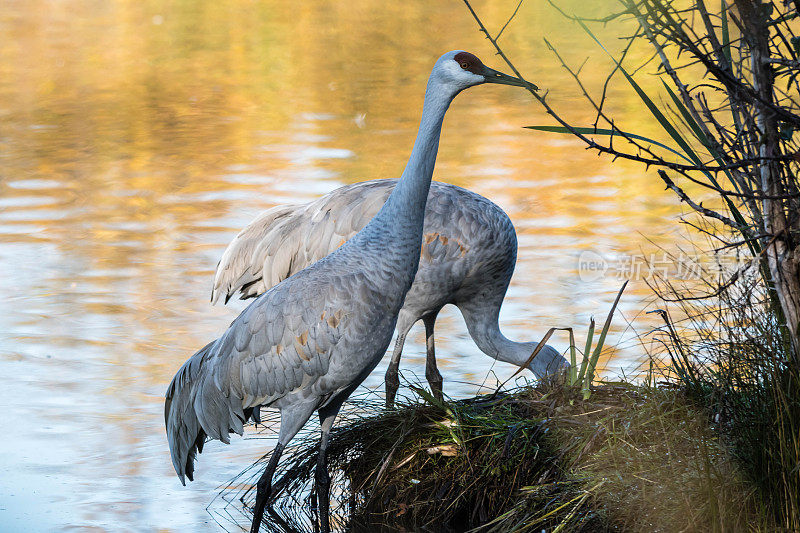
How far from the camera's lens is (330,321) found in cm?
413

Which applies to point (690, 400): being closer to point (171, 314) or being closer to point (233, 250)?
point (233, 250)

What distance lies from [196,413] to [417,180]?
129 cm

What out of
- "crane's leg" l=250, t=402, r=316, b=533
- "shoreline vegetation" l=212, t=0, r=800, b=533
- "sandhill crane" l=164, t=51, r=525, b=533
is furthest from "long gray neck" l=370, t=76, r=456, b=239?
"crane's leg" l=250, t=402, r=316, b=533

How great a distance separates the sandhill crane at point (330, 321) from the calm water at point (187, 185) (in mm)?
552

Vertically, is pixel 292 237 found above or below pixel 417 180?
below

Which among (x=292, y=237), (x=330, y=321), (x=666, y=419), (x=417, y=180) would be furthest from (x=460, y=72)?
(x=292, y=237)

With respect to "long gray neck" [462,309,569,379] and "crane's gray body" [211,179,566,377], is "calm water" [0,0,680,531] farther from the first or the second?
"crane's gray body" [211,179,566,377]

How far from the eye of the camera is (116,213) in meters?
9.38

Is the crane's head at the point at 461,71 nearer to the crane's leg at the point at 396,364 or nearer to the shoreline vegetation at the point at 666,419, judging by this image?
the shoreline vegetation at the point at 666,419

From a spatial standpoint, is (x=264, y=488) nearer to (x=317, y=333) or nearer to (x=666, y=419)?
(x=317, y=333)

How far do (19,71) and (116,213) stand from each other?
7.17 meters

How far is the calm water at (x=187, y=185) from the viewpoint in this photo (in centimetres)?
519

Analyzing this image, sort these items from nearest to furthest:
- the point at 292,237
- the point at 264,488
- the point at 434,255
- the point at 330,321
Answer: the point at 330,321 → the point at 264,488 → the point at 434,255 → the point at 292,237

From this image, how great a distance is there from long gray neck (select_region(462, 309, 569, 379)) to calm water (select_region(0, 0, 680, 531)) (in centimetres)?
23
